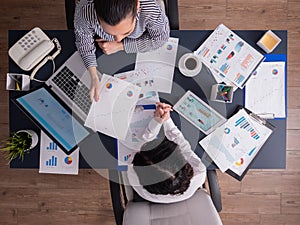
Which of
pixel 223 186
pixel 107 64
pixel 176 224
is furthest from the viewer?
pixel 223 186

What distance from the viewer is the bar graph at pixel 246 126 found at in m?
1.45

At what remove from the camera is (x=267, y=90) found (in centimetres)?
147

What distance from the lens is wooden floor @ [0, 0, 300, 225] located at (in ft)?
6.82

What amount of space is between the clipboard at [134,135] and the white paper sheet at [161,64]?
0.34 ft

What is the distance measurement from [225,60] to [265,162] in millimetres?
449

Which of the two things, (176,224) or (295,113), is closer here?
(176,224)

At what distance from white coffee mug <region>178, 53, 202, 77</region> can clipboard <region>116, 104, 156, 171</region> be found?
190 millimetres

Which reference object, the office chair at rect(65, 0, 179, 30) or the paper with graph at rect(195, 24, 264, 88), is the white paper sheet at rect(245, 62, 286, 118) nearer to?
the paper with graph at rect(195, 24, 264, 88)

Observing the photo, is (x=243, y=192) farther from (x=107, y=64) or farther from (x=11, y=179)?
(x=11, y=179)

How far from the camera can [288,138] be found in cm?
209

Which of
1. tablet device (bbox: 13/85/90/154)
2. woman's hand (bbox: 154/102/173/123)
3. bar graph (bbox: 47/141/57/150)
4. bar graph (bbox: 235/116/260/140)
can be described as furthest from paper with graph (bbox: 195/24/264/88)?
bar graph (bbox: 47/141/57/150)

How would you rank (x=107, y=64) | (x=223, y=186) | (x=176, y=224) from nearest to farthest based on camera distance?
1. (x=176, y=224)
2. (x=107, y=64)
3. (x=223, y=186)

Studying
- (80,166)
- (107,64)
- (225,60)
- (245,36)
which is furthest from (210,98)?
(80,166)

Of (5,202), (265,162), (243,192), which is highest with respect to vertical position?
(265,162)
